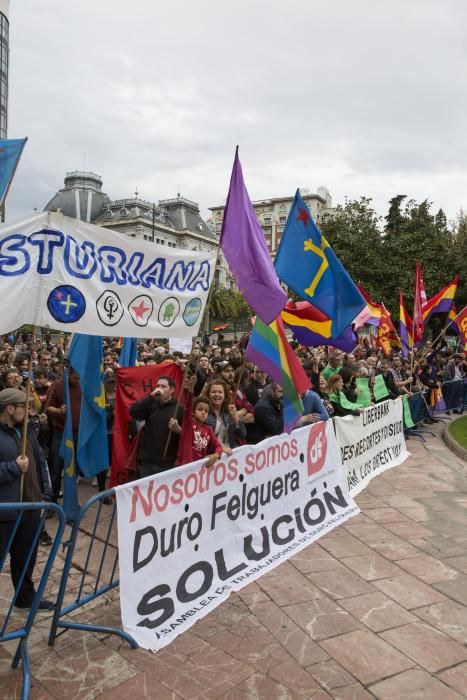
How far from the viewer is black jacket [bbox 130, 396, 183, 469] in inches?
194

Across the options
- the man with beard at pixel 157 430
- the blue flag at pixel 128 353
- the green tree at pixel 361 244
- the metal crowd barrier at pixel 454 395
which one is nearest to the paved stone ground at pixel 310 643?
the man with beard at pixel 157 430

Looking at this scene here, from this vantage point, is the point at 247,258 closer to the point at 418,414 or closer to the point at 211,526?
the point at 211,526

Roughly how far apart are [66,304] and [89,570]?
97.0 inches

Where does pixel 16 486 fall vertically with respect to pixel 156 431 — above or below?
below

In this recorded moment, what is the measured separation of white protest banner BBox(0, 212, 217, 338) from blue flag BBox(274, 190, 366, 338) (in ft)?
4.74

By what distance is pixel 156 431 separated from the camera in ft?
16.3

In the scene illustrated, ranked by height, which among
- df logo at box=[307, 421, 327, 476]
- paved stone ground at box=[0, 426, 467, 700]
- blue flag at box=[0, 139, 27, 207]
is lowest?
paved stone ground at box=[0, 426, 467, 700]

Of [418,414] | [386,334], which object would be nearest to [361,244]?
[386,334]

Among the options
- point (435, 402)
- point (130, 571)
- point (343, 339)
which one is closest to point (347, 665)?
point (130, 571)

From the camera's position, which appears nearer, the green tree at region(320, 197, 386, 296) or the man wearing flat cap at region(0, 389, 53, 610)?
the man wearing flat cap at region(0, 389, 53, 610)

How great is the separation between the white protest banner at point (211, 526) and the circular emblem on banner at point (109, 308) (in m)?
1.18

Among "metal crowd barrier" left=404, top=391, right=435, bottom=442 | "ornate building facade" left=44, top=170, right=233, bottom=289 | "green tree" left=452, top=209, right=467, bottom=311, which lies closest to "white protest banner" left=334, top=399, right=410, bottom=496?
"metal crowd barrier" left=404, top=391, right=435, bottom=442

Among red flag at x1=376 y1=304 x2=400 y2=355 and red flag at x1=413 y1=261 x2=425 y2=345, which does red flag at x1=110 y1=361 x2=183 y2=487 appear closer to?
red flag at x1=413 y1=261 x2=425 y2=345

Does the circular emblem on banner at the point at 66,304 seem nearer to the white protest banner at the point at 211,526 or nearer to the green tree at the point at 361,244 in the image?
the white protest banner at the point at 211,526
